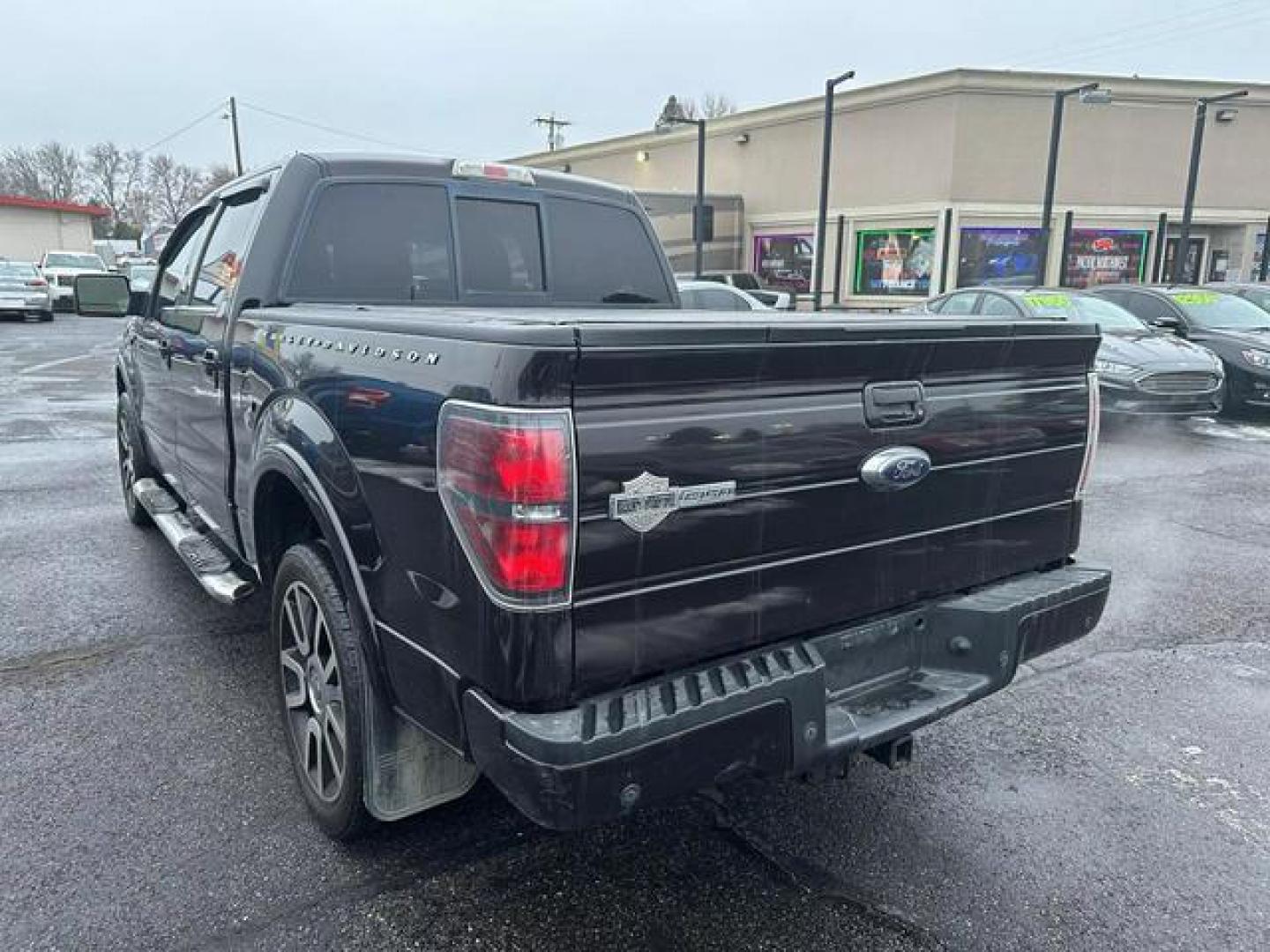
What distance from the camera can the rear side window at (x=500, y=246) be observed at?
3988 millimetres

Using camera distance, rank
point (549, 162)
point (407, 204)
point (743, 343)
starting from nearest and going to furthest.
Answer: point (743, 343), point (407, 204), point (549, 162)

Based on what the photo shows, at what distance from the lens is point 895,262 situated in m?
28.6

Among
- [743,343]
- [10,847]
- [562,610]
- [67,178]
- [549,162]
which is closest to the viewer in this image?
[562,610]

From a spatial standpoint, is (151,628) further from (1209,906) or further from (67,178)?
(67,178)

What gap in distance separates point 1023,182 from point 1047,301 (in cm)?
1756

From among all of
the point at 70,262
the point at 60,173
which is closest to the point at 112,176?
the point at 60,173

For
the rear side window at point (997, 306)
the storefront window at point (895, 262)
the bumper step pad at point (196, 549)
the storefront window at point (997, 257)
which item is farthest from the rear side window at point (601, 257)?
the storefront window at point (895, 262)

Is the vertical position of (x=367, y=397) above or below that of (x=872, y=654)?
above

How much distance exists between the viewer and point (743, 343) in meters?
2.14

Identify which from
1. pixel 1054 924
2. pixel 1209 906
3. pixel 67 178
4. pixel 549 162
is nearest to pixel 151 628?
pixel 1054 924

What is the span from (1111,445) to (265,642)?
9.25 m

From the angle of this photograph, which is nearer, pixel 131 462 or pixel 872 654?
pixel 872 654

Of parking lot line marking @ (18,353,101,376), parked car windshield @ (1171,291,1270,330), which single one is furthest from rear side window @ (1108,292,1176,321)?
parking lot line marking @ (18,353,101,376)

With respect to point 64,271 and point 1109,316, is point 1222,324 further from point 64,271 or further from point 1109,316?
point 64,271
